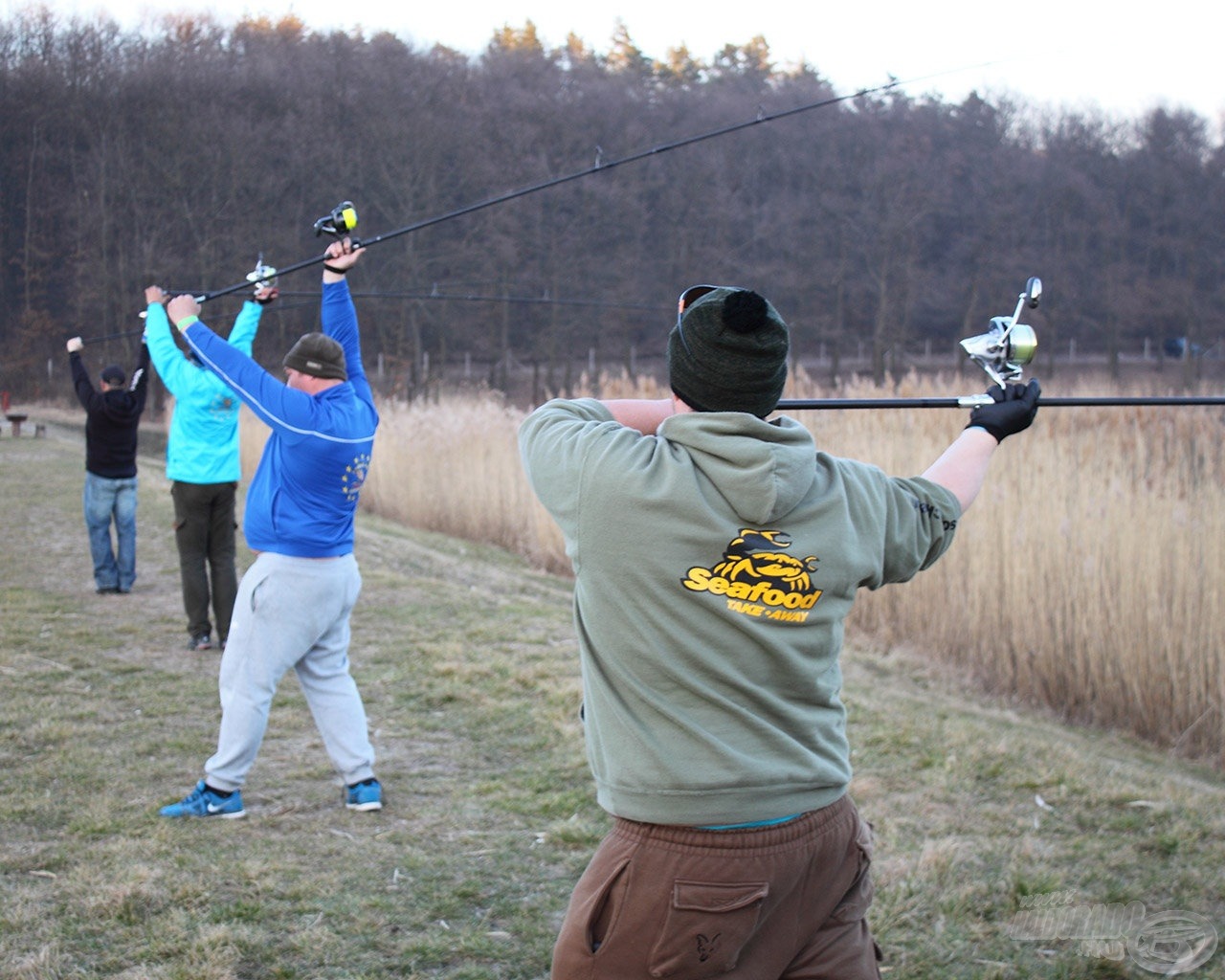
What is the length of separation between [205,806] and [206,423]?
2.98 metres

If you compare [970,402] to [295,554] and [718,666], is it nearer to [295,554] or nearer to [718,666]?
[718,666]

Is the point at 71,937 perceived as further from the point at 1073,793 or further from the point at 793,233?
the point at 793,233

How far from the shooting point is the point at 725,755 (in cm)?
197

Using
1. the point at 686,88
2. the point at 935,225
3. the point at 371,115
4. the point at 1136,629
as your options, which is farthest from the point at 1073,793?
the point at 935,225

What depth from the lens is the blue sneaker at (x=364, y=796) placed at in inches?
184

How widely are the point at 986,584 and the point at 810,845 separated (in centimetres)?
586

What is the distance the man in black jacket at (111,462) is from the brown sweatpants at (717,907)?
6991mm

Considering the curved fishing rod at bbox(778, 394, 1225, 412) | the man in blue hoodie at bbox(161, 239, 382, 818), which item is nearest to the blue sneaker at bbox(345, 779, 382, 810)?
the man in blue hoodie at bbox(161, 239, 382, 818)

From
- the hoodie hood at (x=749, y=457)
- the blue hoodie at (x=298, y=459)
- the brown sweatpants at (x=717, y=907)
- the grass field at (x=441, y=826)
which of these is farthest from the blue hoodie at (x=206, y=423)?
the brown sweatpants at (x=717, y=907)

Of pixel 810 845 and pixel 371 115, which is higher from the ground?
pixel 371 115

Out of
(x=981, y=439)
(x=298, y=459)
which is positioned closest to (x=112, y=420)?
(x=298, y=459)

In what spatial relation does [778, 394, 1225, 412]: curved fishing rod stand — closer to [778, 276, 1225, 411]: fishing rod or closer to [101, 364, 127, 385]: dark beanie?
[778, 276, 1225, 411]: fishing rod

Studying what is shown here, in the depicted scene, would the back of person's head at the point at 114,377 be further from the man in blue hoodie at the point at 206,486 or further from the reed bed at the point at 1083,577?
the reed bed at the point at 1083,577

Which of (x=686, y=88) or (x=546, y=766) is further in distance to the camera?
(x=686, y=88)
